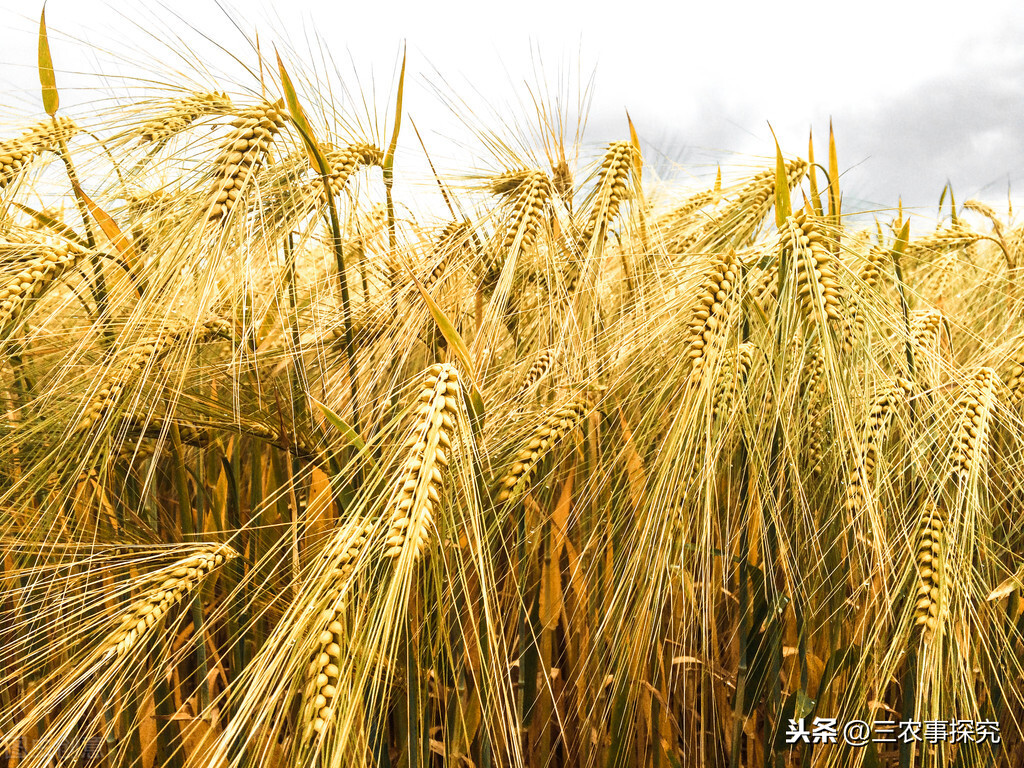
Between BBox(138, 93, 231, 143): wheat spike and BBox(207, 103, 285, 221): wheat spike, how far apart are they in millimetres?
89

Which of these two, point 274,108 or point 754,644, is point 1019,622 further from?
point 274,108

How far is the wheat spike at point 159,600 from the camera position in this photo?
72 cm

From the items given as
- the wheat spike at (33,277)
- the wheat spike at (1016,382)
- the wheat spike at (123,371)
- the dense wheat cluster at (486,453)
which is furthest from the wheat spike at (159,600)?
the wheat spike at (1016,382)

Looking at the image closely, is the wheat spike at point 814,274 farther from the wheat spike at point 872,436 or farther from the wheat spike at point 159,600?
the wheat spike at point 159,600

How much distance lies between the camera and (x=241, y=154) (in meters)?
0.82

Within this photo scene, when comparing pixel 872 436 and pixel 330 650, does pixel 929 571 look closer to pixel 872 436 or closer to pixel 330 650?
pixel 872 436

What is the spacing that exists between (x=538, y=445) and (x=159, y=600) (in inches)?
17.7

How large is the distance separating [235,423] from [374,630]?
0.51 m

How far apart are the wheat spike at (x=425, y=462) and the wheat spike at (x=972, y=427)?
2.06 feet

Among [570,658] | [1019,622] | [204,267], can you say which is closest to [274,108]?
[204,267]

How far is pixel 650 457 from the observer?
110 centimetres

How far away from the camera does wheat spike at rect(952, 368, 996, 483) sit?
890 millimetres

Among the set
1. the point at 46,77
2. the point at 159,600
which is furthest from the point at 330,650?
the point at 46,77

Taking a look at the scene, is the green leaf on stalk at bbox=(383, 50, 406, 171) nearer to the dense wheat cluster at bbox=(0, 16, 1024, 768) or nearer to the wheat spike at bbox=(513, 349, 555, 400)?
the dense wheat cluster at bbox=(0, 16, 1024, 768)
